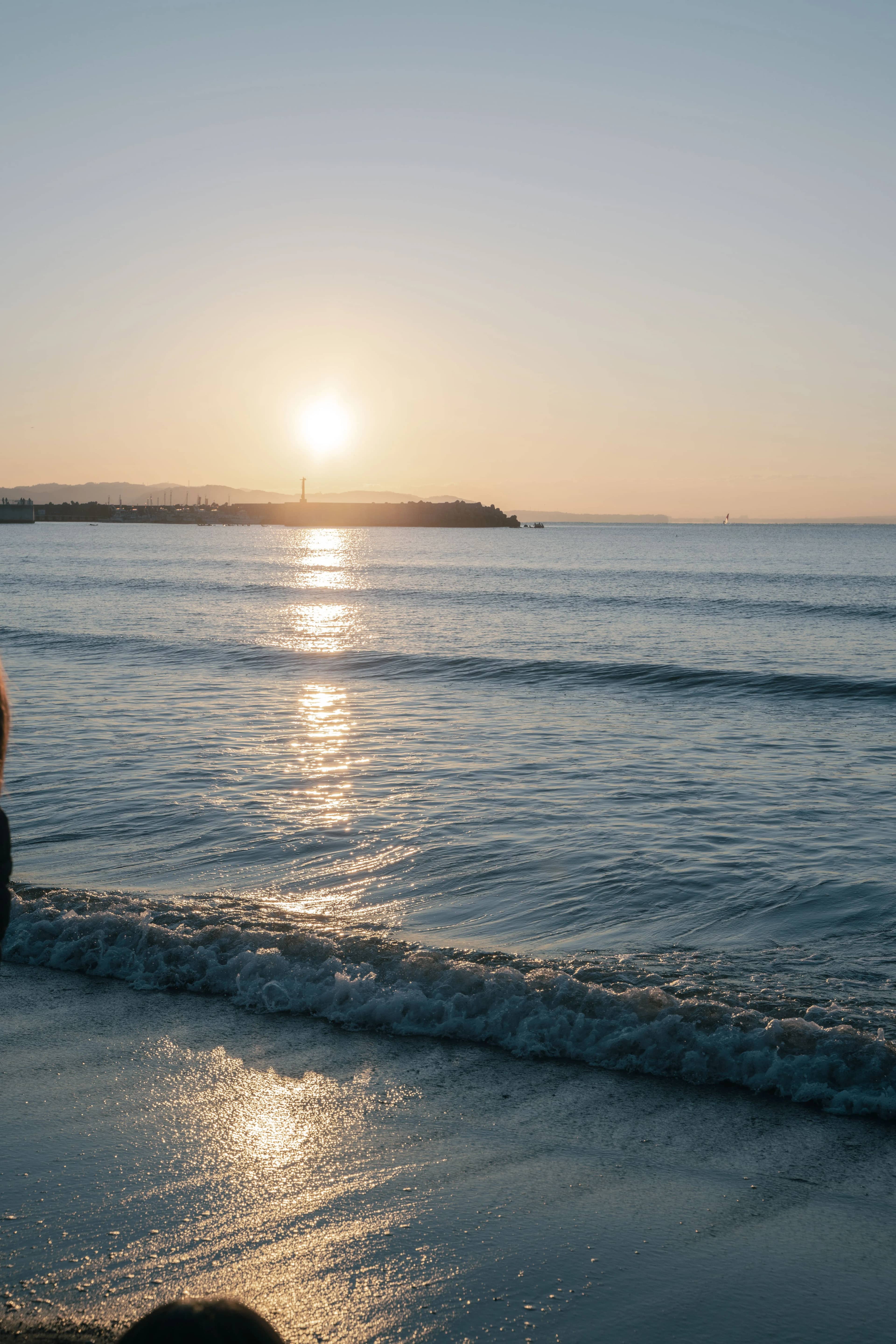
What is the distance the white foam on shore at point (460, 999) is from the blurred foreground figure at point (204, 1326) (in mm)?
4543

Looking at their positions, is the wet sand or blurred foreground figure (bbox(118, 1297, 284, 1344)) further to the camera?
the wet sand

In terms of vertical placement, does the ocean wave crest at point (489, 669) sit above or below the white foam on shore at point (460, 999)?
above

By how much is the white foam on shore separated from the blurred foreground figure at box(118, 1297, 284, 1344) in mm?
4543

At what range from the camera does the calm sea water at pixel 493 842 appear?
617 centimetres

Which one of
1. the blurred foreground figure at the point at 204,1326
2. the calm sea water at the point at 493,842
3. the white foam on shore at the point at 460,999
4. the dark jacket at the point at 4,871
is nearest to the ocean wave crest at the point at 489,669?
the calm sea water at the point at 493,842

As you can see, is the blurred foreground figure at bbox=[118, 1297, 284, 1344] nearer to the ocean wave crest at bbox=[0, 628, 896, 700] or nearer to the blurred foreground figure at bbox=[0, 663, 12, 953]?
the blurred foreground figure at bbox=[0, 663, 12, 953]

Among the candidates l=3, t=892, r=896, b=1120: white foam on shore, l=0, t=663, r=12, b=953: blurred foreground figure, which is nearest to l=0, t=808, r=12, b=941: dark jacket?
l=0, t=663, r=12, b=953: blurred foreground figure

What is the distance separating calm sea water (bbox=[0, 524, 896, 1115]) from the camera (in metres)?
6.17

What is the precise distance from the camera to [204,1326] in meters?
1.43

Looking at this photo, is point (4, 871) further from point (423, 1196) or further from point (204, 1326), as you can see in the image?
point (423, 1196)

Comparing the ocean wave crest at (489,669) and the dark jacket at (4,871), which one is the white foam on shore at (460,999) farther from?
the ocean wave crest at (489,669)

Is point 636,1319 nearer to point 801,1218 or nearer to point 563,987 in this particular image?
point 801,1218

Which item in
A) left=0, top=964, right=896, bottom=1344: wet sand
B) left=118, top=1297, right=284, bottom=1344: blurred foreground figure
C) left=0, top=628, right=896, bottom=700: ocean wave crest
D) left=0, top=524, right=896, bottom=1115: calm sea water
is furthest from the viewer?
left=0, top=628, right=896, bottom=700: ocean wave crest

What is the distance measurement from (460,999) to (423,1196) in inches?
77.8
